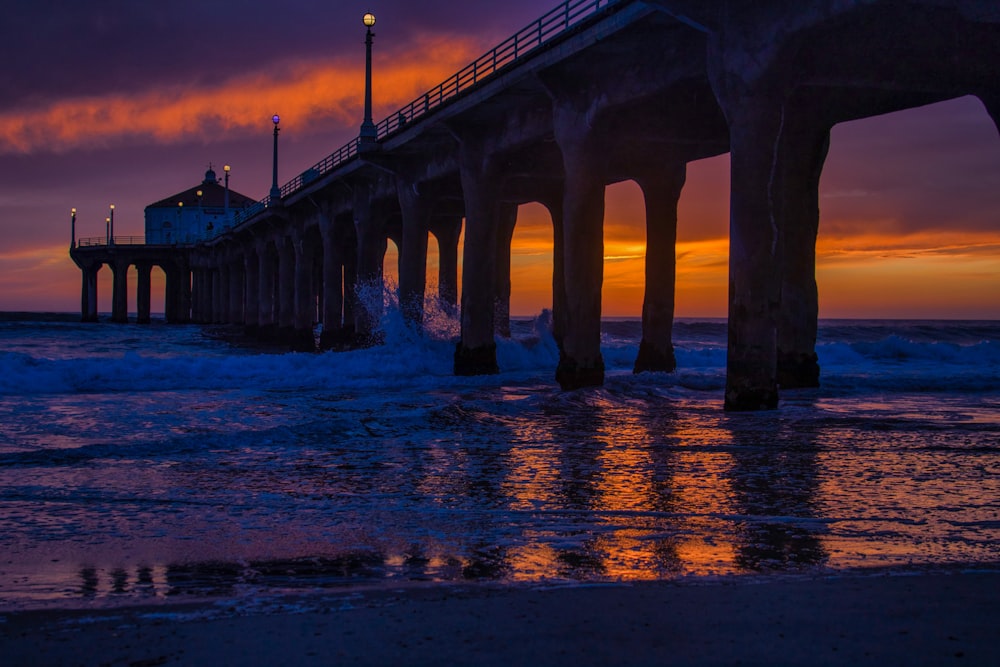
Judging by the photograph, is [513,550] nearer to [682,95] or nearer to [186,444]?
[186,444]

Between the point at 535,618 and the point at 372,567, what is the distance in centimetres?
155

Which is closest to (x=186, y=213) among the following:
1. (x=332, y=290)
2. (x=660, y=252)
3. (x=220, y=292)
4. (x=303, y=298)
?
(x=220, y=292)

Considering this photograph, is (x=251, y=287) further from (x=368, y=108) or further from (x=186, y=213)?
(x=186, y=213)

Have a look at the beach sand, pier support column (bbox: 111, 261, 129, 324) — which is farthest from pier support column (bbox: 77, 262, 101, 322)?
the beach sand

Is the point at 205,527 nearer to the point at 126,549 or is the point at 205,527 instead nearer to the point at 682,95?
the point at 126,549

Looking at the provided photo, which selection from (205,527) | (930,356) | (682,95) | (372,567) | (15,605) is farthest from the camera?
(930,356)

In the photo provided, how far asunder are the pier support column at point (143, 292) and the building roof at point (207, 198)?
1641cm

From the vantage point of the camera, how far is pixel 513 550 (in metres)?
5.96

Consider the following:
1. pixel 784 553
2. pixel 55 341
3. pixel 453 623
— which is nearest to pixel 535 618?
pixel 453 623

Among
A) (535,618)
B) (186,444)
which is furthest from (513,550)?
(186,444)

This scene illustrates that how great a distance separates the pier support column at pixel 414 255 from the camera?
111 feet

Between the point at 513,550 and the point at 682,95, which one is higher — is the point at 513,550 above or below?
below

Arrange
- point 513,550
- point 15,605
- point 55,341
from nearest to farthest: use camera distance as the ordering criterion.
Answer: point 15,605, point 513,550, point 55,341

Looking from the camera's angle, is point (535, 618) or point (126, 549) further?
point (126, 549)
